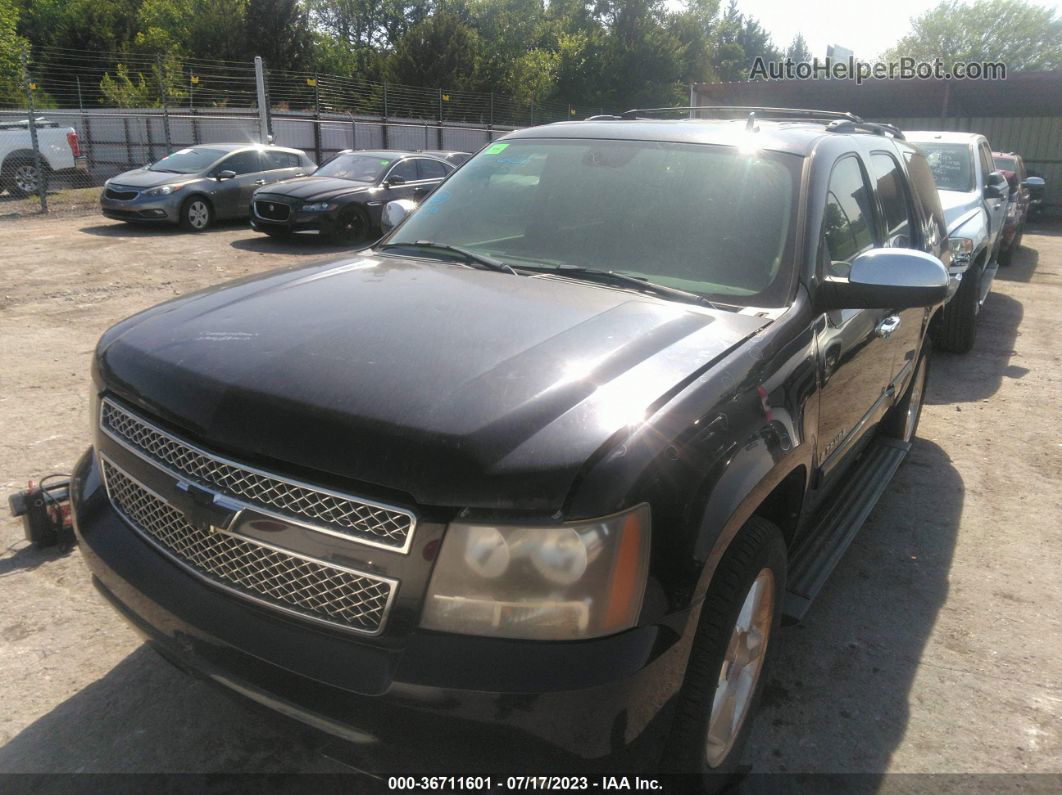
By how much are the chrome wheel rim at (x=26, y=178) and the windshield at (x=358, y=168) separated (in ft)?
23.1

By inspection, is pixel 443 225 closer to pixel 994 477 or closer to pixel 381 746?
pixel 381 746

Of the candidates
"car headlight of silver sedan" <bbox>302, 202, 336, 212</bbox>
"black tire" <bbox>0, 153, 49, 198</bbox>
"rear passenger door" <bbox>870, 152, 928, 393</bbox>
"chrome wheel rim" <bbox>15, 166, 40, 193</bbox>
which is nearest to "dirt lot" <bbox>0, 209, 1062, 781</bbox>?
"rear passenger door" <bbox>870, 152, 928, 393</bbox>

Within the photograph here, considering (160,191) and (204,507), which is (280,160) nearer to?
(160,191)

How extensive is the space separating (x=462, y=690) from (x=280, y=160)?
15423mm

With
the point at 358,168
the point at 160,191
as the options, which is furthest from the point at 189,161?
the point at 358,168

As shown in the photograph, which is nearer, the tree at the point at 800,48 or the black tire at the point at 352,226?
the black tire at the point at 352,226

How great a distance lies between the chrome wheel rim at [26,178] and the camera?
56.3 feet

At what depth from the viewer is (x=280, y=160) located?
51.4 ft

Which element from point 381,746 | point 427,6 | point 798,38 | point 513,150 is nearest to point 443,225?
point 513,150

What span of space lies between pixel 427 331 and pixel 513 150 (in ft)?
5.59

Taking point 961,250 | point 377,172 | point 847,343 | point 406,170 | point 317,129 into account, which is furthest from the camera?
point 317,129

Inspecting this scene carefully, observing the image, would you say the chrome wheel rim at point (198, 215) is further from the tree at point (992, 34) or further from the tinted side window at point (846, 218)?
the tree at point (992, 34)

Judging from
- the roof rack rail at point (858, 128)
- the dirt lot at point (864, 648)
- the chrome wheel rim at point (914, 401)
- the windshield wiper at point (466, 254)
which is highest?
the roof rack rail at point (858, 128)

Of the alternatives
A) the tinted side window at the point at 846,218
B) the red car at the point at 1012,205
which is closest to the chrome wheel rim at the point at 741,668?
the tinted side window at the point at 846,218
